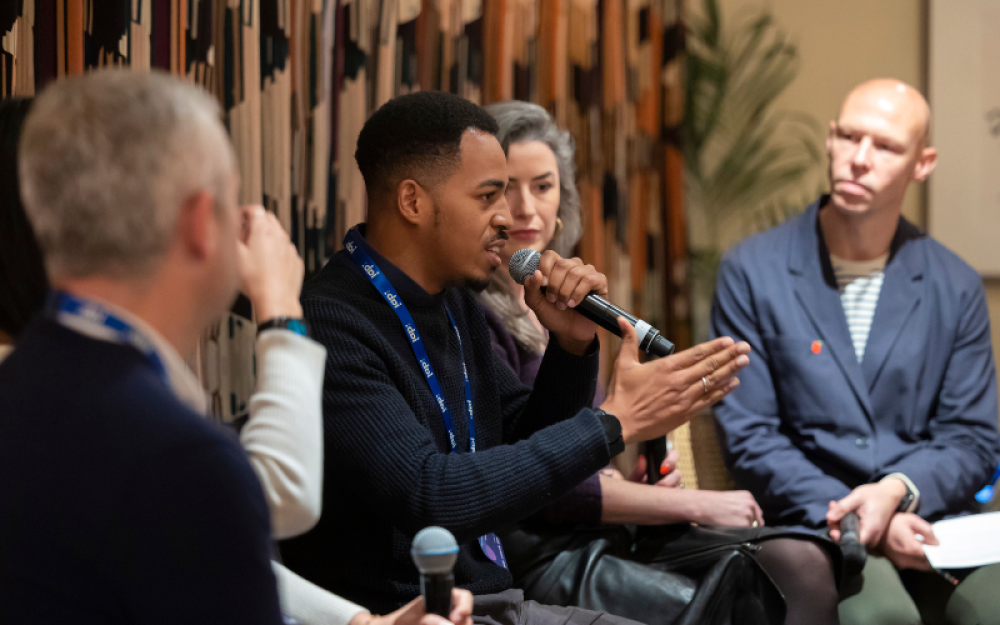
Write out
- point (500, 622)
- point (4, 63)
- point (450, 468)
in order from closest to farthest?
point (450, 468) → point (500, 622) → point (4, 63)

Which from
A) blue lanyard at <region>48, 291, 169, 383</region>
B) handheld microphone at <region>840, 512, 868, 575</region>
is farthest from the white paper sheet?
blue lanyard at <region>48, 291, 169, 383</region>

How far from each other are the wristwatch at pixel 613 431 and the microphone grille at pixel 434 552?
0.49 meters

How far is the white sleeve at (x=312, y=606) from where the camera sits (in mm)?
1243

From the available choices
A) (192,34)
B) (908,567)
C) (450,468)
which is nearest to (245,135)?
(192,34)

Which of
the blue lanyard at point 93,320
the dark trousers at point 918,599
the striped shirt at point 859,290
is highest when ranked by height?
the blue lanyard at point 93,320

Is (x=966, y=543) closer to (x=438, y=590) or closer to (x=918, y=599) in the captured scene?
(x=918, y=599)

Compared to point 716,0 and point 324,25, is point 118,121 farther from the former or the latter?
point 716,0

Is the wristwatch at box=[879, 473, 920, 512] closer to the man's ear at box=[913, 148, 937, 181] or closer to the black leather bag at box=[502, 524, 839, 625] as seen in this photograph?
the black leather bag at box=[502, 524, 839, 625]

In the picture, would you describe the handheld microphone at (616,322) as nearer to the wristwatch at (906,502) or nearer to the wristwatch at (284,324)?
the wristwatch at (284,324)

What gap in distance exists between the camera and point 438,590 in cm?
105

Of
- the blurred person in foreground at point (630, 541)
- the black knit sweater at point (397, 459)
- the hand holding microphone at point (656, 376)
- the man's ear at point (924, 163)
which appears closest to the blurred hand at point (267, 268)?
the black knit sweater at point (397, 459)

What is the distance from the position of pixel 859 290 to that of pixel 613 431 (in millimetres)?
1309

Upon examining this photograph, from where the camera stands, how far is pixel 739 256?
255cm

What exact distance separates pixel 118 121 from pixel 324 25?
189cm
